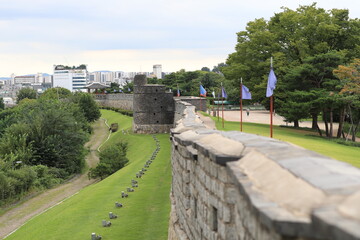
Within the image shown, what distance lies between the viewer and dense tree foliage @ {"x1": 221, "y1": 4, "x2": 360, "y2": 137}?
3291 centimetres

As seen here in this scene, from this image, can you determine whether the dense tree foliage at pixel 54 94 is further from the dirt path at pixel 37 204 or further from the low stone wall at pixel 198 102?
the dirt path at pixel 37 204

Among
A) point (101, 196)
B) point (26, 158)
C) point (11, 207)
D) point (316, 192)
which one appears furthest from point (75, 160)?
point (316, 192)

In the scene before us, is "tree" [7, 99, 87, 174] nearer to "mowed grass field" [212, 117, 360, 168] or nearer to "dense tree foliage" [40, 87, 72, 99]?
"mowed grass field" [212, 117, 360, 168]

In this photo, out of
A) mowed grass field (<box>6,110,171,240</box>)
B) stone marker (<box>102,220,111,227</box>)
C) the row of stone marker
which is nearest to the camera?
the row of stone marker

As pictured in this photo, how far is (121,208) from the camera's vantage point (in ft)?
63.1

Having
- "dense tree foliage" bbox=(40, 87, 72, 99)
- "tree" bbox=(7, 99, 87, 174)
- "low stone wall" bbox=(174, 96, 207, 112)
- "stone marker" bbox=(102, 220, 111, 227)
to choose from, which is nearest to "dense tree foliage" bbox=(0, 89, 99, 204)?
"tree" bbox=(7, 99, 87, 174)

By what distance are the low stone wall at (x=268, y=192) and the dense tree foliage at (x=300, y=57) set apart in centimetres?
2551

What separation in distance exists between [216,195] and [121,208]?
1331cm

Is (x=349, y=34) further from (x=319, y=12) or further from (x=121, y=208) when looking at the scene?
(x=121, y=208)

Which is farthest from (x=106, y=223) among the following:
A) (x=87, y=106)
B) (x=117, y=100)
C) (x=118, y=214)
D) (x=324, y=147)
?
(x=117, y=100)

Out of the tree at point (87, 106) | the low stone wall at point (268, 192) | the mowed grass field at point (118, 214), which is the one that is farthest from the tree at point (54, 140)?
the low stone wall at point (268, 192)

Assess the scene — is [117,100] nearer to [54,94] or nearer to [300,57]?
[54,94]

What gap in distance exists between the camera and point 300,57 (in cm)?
3931

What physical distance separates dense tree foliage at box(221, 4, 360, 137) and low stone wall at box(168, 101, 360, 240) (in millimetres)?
25514
